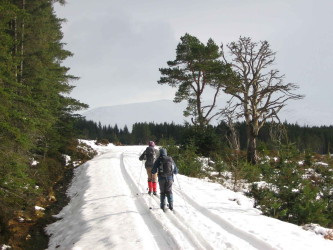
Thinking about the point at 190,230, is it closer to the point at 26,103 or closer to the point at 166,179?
the point at 166,179

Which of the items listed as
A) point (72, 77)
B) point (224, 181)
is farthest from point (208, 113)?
point (72, 77)

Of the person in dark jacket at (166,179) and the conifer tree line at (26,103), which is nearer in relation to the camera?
the conifer tree line at (26,103)

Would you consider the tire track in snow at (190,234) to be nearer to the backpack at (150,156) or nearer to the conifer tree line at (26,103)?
the backpack at (150,156)

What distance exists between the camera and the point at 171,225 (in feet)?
28.7

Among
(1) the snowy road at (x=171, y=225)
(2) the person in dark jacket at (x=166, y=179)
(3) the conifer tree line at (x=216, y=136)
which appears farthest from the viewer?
(3) the conifer tree line at (x=216, y=136)

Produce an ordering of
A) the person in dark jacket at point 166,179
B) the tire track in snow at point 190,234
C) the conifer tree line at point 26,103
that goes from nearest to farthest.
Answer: the tire track in snow at point 190,234, the conifer tree line at point 26,103, the person in dark jacket at point 166,179

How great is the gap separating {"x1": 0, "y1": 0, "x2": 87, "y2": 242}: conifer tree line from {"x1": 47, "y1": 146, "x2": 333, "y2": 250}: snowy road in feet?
6.38

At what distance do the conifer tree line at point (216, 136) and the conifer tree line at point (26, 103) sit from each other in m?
7.81

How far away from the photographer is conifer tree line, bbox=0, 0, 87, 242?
32.5 feet

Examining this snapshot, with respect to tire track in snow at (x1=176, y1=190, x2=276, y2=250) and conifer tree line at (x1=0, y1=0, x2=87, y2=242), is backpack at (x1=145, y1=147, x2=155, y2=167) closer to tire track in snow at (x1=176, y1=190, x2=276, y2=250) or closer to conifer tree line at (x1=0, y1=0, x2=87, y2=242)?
tire track in snow at (x1=176, y1=190, x2=276, y2=250)

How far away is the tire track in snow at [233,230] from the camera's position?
720 cm

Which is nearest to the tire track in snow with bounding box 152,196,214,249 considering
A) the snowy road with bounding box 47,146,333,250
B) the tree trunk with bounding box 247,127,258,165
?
the snowy road with bounding box 47,146,333,250

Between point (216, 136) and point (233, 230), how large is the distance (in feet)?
51.1

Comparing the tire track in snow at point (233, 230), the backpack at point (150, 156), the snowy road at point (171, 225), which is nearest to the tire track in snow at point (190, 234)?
the snowy road at point (171, 225)
